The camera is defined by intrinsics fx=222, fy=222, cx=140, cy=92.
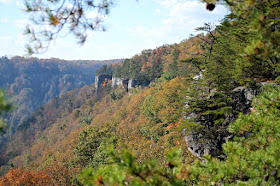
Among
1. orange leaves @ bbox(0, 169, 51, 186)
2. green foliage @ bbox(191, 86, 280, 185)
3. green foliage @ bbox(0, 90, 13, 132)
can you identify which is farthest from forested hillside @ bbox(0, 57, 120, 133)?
green foliage @ bbox(0, 90, 13, 132)

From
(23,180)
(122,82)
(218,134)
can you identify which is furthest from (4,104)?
(122,82)

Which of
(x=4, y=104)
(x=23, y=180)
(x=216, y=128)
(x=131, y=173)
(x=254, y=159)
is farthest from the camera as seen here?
(x=23, y=180)

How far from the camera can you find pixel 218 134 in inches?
488

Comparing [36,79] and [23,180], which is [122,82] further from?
[36,79]

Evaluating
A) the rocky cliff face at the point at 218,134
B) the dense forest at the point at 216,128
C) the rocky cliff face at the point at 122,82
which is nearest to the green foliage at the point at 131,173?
the dense forest at the point at 216,128

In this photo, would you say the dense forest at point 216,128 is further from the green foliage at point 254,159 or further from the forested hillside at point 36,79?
the forested hillside at point 36,79

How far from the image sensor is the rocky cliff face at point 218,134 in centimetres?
1166

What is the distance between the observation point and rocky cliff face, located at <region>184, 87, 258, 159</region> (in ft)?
38.3

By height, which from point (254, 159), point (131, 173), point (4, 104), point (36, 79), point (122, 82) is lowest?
point (36, 79)

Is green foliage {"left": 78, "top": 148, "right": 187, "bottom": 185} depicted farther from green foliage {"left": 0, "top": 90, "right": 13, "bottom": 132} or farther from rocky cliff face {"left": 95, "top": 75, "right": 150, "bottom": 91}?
rocky cliff face {"left": 95, "top": 75, "right": 150, "bottom": 91}

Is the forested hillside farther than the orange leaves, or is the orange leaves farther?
the forested hillside

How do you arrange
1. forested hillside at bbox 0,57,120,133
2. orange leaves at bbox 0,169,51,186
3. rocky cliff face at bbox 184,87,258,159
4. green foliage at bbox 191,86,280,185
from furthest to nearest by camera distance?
forested hillside at bbox 0,57,120,133 → orange leaves at bbox 0,169,51,186 → rocky cliff face at bbox 184,87,258,159 → green foliage at bbox 191,86,280,185

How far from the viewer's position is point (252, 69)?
11078 millimetres

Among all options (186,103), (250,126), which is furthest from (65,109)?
(250,126)
